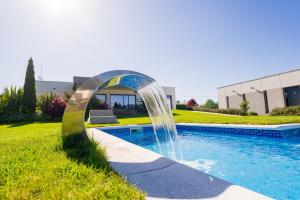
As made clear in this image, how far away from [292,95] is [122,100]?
23384 millimetres

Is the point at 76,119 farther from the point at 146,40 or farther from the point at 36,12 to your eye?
the point at 146,40

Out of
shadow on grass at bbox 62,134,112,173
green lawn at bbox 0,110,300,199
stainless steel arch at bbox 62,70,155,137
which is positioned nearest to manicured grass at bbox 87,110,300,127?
stainless steel arch at bbox 62,70,155,137

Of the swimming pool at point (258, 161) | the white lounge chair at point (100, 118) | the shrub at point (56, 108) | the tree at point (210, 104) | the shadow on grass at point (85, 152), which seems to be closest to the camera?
the shadow on grass at point (85, 152)

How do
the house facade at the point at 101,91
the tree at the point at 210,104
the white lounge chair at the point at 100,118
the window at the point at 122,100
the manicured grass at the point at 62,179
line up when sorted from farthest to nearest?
1. the tree at the point at 210,104
2. the window at the point at 122,100
3. the house facade at the point at 101,91
4. the white lounge chair at the point at 100,118
5. the manicured grass at the point at 62,179

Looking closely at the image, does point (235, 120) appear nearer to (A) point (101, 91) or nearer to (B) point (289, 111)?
(B) point (289, 111)

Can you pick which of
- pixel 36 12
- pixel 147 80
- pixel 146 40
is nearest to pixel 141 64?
pixel 146 40

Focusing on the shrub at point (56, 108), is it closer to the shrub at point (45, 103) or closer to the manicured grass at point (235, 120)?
the shrub at point (45, 103)

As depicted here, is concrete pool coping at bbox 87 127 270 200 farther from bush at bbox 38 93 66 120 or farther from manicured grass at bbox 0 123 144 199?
bush at bbox 38 93 66 120

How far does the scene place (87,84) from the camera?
514 cm

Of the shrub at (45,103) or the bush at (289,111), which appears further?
the bush at (289,111)

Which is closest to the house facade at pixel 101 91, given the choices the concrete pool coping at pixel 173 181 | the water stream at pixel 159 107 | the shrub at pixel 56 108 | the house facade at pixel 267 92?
the shrub at pixel 56 108

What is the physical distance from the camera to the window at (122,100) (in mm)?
30384

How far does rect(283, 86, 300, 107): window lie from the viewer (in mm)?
27266

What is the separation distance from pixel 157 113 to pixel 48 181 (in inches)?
225
